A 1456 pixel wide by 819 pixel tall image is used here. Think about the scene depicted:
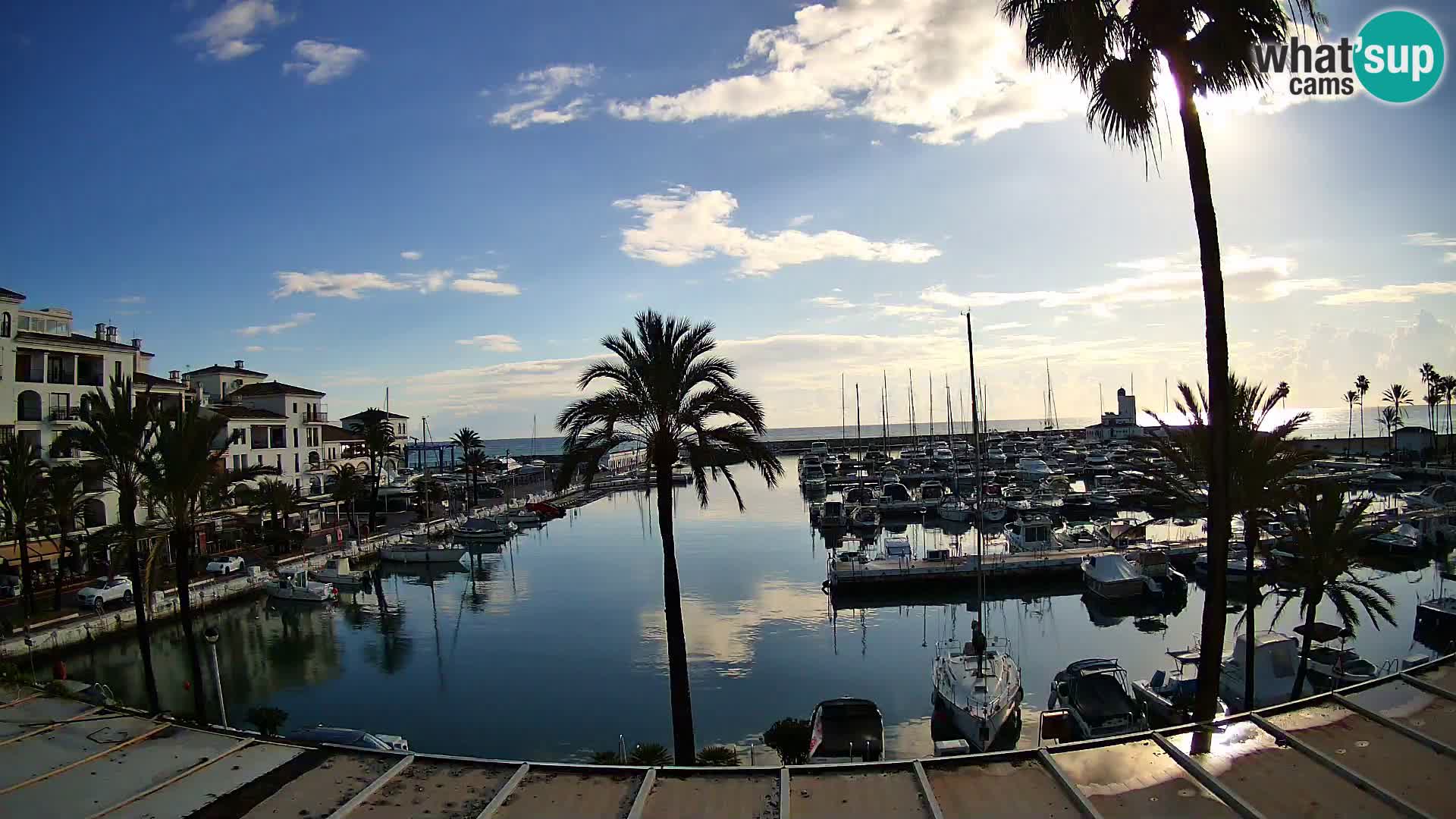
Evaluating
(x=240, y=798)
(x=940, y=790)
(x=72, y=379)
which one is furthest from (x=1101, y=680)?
(x=72, y=379)

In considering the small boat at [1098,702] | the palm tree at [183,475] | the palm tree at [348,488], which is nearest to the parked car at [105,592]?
the palm tree at [348,488]

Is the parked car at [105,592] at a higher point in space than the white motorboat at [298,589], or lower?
higher

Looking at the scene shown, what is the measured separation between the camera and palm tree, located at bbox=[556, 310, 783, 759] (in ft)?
59.9

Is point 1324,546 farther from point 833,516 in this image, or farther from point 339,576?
point 833,516

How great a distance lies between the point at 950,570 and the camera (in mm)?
43781

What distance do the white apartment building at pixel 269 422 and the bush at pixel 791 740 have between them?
5004cm

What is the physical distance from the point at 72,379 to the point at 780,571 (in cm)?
3978

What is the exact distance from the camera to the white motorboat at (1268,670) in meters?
21.0

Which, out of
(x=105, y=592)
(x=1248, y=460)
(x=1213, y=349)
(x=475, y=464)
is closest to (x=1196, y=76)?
(x=1213, y=349)

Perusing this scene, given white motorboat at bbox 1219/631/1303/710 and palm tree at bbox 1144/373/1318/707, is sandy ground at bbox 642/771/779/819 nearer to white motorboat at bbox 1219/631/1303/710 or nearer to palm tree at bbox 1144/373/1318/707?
palm tree at bbox 1144/373/1318/707

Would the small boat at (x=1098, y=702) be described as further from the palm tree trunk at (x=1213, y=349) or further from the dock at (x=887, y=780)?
the dock at (x=887, y=780)

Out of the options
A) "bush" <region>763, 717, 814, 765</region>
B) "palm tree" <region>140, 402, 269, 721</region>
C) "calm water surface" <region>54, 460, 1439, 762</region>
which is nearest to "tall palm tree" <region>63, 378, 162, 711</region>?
"palm tree" <region>140, 402, 269, 721</region>

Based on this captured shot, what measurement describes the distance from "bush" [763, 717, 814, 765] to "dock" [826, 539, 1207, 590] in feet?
74.2

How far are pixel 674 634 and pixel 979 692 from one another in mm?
8674
